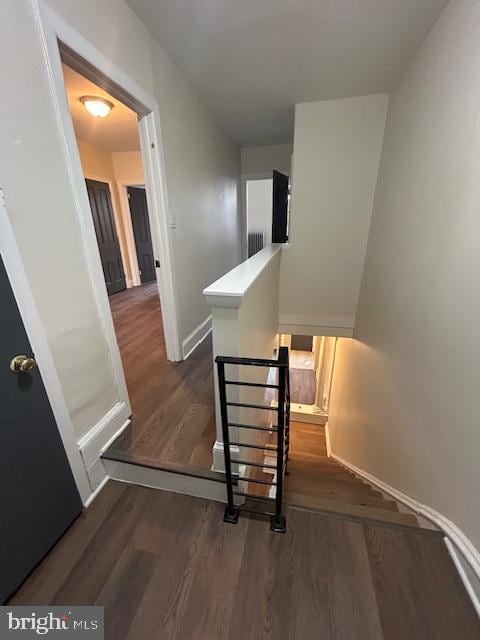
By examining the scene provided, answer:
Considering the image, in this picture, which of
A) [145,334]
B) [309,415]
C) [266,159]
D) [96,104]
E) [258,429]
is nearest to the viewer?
[258,429]

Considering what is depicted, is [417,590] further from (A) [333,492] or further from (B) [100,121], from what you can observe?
(B) [100,121]

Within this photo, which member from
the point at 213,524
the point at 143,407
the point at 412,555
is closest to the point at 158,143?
the point at 143,407

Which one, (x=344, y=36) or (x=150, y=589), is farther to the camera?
(x=344, y=36)

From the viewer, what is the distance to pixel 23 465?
0.99m

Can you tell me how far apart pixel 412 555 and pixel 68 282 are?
198 cm

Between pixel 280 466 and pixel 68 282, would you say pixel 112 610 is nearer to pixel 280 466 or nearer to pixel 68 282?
pixel 280 466

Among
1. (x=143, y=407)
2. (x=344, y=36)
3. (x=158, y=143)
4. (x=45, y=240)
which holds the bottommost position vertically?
(x=143, y=407)

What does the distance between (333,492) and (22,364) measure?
2040 millimetres

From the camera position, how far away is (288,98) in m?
2.42

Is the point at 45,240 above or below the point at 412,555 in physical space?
above

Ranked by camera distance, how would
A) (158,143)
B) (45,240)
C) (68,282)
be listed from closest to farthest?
(45,240), (68,282), (158,143)

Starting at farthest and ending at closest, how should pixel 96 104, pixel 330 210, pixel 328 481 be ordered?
pixel 330 210, pixel 96 104, pixel 328 481

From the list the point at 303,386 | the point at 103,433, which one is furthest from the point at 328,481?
the point at 303,386

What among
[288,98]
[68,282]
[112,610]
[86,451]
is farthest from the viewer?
[288,98]
